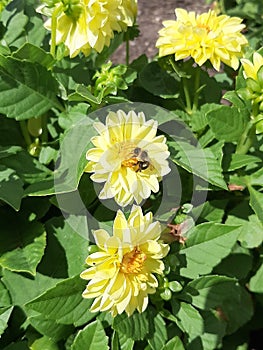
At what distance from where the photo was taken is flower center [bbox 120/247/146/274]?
1.19 meters

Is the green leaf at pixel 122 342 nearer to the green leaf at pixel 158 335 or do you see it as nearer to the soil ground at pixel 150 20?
the green leaf at pixel 158 335

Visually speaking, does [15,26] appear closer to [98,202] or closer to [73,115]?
[73,115]

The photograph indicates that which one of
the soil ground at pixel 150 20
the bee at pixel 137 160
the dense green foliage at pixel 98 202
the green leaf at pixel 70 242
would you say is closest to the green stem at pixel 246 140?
the dense green foliage at pixel 98 202

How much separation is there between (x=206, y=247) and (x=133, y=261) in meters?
0.27

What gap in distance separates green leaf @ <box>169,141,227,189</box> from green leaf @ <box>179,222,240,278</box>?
0.38 feet

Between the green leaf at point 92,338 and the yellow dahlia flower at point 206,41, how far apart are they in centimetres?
65

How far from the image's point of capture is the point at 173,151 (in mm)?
1427

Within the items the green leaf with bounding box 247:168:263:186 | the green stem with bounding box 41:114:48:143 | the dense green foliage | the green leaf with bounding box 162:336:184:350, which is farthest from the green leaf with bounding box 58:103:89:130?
the green leaf with bounding box 162:336:184:350

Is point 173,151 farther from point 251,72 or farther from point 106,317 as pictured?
point 106,317

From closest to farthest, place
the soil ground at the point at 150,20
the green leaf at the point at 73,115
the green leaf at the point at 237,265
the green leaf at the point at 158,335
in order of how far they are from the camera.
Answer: the green leaf at the point at 158,335, the green leaf at the point at 73,115, the green leaf at the point at 237,265, the soil ground at the point at 150,20

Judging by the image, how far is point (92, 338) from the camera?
1.31 m

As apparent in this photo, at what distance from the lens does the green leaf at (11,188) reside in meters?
1.30

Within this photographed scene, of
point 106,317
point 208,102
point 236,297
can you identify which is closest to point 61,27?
point 208,102

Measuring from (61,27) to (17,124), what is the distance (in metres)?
0.39
